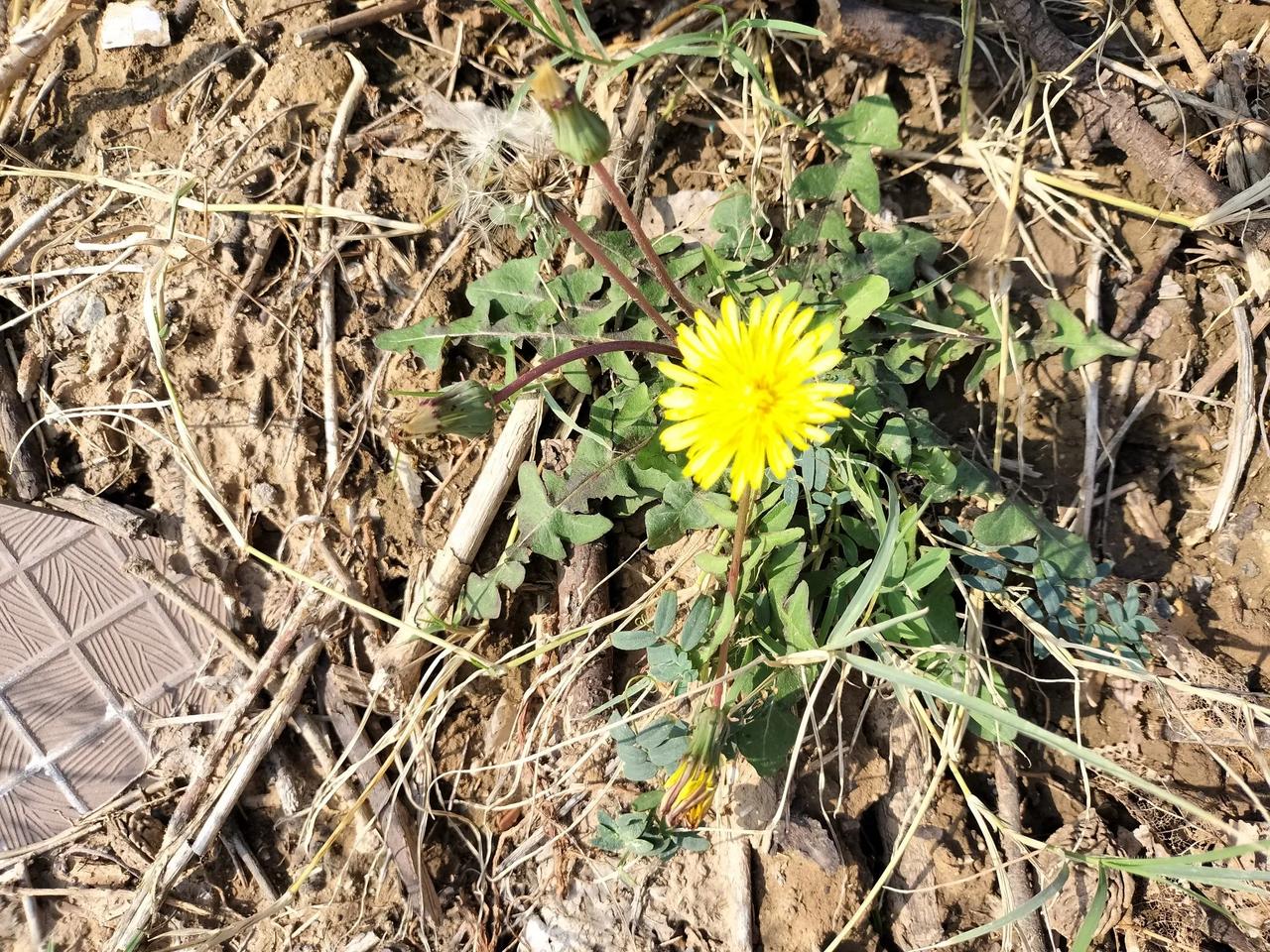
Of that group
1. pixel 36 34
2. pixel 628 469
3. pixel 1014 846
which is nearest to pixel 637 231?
pixel 628 469

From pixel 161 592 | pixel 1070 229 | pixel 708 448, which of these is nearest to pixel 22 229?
pixel 161 592

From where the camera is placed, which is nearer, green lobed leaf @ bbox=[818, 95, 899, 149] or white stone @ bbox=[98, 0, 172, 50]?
green lobed leaf @ bbox=[818, 95, 899, 149]

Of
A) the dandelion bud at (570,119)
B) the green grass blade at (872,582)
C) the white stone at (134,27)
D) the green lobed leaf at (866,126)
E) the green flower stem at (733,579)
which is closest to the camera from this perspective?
the dandelion bud at (570,119)

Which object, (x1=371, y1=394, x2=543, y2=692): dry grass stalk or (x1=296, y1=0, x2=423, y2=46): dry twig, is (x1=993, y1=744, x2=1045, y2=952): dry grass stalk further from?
(x1=296, y1=0, x2=423, y2=46): dry twig

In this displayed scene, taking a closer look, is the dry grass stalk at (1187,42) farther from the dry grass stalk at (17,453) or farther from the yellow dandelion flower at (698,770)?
the dry grass stalk at (17,453)

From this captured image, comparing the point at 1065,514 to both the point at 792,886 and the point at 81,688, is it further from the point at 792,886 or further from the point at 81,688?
the point at 81,688

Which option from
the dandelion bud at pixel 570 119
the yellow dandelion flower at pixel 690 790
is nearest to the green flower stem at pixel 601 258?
the dandelion bud at pixel 570 119

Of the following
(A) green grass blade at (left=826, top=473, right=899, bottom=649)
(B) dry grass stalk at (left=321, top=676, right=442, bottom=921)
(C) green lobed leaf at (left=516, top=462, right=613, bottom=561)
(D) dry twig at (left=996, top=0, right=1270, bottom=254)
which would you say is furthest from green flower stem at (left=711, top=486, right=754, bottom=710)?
(D) dry twig at (left=996, top=0, right=1270, bottom=254)
